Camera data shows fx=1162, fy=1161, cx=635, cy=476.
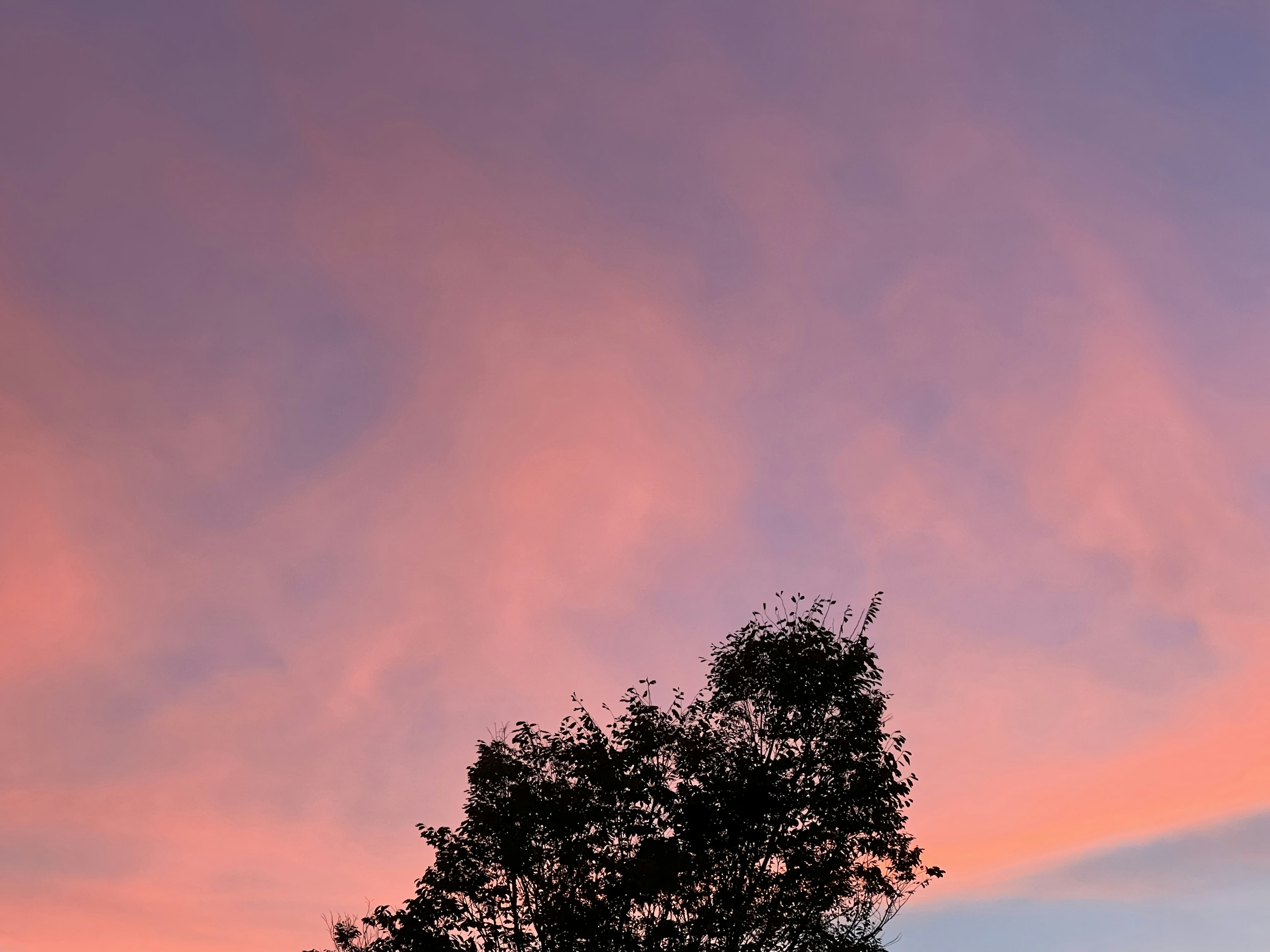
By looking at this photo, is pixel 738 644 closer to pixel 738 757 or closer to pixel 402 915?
pixel 738 757

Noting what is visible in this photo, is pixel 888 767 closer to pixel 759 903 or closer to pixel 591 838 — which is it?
pixel 759 903

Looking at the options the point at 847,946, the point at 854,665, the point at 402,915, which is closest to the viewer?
the point at 847,946

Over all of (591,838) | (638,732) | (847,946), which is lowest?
(847,946)

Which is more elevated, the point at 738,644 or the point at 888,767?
the point at 738,644

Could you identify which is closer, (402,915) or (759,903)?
(759,903)

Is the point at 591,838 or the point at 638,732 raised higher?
the point at 638,732

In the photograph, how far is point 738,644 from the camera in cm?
3431

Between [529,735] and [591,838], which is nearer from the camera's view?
[591,838]

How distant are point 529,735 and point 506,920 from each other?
5541mm

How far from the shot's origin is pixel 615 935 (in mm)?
32594

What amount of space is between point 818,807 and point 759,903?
304cm

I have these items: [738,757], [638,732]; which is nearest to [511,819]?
[638,732]

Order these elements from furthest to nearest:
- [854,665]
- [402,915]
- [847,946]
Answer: [402,915]
[854,665]
[847,946]

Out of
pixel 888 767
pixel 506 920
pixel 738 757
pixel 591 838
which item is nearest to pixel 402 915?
pixel 506 920
